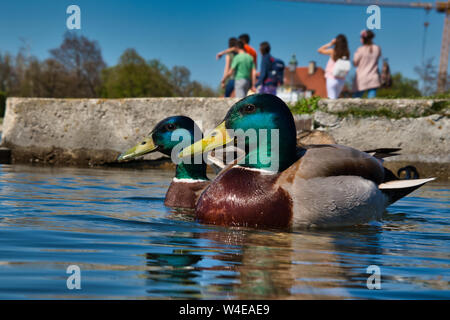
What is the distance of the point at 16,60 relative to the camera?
233ft

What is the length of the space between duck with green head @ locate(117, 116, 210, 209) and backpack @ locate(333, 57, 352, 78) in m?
5.05

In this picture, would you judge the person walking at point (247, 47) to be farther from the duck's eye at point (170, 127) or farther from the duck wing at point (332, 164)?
the duck wing at point (332, 164)

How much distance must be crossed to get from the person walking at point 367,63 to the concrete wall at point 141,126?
5.06 ft

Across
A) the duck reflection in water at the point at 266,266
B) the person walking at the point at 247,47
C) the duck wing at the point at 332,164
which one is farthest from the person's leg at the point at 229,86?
the duck reflection in water at the point at 266,266

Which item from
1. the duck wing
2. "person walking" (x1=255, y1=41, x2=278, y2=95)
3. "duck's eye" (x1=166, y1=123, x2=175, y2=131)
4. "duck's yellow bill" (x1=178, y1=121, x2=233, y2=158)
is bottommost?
the duck wing

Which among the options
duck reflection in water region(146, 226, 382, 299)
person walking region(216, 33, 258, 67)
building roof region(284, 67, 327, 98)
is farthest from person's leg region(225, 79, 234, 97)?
building roof region(284, 67, 327, 98)

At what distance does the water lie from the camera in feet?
8.02

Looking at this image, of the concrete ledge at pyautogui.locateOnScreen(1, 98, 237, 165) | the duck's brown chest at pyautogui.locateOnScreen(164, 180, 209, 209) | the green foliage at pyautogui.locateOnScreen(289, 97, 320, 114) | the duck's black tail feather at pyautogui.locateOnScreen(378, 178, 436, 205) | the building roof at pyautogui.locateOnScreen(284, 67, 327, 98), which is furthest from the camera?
the building roof at pyautogui.locateOnScreen(284, 67, 327, 98)

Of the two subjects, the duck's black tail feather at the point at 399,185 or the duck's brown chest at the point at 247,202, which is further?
the duck's black tail feather at the point at 399,185

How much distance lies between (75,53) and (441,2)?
125 feet

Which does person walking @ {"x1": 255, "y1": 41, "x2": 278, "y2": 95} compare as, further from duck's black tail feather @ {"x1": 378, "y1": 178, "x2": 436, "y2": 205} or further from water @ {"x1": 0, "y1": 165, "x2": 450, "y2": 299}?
duck's black tail feather @ {"x1": 378, "y1": 178, "x2": 436, "y2": 205}

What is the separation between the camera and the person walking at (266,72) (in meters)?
11.1
